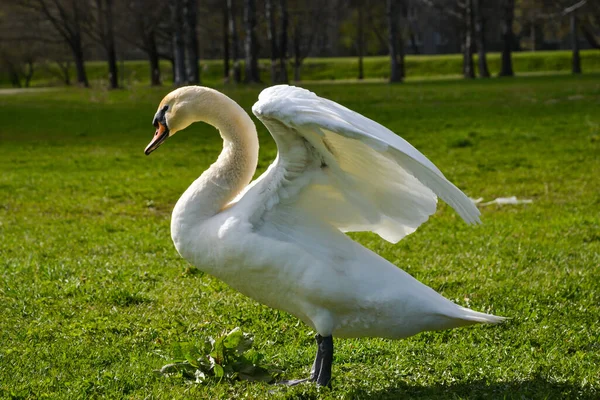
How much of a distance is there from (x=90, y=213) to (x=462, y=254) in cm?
489

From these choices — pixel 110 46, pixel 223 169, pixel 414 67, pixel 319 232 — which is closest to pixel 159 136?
pixel 223 169

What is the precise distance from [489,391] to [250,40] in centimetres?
3063

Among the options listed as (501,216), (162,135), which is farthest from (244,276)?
(501,216)

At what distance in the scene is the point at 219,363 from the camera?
4.41 meters

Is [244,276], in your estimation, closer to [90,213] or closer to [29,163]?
[90,213]

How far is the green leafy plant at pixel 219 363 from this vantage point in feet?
14.4

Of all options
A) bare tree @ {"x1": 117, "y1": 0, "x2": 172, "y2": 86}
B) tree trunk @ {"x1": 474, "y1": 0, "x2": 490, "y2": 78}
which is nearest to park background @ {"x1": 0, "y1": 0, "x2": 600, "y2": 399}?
tree trunk @ {"x1": 474, "y1": 0, "x2": 490, "y2": 78}

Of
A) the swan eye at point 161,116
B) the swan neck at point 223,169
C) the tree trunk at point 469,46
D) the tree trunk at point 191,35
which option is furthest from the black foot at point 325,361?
the tree trunk at point 469,46

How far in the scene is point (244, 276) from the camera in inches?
162

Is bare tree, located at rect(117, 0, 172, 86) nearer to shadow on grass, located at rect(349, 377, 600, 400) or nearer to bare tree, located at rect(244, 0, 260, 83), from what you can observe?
bare tree, located at rect(244, 0, 260, 83)

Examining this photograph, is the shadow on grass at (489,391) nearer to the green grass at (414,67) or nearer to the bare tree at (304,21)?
the bare tree at (304,21)

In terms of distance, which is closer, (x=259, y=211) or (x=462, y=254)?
(x=259, y=211)

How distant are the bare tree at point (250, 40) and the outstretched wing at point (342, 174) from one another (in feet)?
94.7

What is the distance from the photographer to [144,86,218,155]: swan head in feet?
15.1
